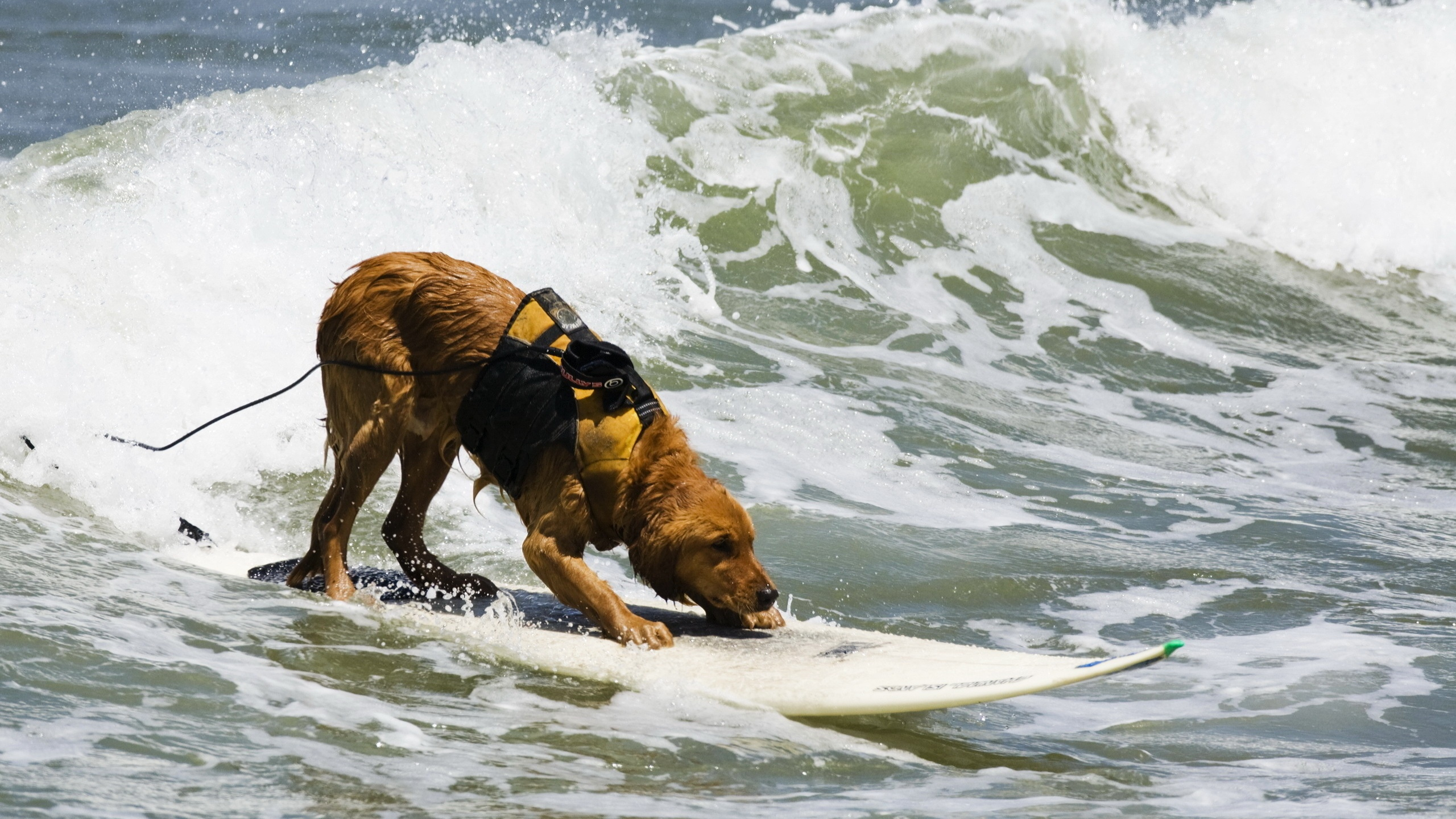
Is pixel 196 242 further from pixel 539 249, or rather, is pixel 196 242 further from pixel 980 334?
pixel 980 334

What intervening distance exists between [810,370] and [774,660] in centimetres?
499

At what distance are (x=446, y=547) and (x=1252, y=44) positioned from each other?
502 inches

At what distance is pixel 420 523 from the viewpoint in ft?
17.2

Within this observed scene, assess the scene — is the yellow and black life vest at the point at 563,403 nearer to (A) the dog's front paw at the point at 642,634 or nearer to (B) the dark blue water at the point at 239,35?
(A) the dog's front paw at the point at 642,634

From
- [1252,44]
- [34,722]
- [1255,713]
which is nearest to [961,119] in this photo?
[1252,44]

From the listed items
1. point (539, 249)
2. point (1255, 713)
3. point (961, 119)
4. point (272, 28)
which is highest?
point (272, 28)

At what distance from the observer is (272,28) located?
1652 cm

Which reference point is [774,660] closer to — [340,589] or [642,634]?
[642,634]

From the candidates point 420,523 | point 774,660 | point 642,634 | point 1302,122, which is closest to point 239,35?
point 1302,122

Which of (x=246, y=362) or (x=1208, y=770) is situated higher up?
(x=246, y=362)

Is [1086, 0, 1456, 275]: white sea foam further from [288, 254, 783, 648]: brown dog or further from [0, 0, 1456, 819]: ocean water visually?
[288, 254, 783, 648]: brown dog

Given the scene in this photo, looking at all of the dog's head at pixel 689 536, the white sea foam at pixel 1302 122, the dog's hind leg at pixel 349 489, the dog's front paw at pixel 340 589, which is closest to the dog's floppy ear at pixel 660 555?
the dog's head at pixel 689 536

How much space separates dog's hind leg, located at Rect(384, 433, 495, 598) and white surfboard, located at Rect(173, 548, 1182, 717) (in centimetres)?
11

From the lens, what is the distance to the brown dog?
4.57 metres
